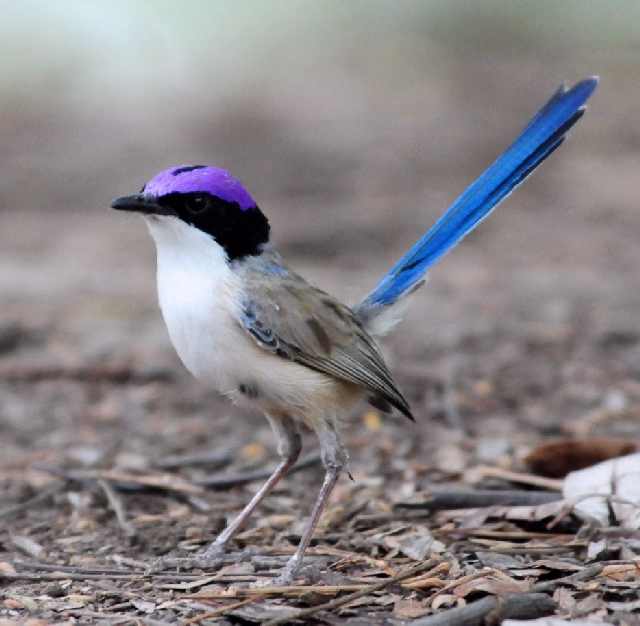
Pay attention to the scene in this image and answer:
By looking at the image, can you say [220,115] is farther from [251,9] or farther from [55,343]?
[55,343]

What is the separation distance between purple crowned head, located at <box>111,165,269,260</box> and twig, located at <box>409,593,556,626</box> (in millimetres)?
1611

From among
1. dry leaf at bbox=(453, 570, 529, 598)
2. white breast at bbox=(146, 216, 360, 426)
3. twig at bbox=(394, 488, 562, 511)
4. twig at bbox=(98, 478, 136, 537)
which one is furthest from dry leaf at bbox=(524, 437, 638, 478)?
twig at bbox=(98, 478, 136, 537)

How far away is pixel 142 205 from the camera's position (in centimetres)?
447

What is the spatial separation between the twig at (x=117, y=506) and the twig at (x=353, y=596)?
1.30 metres

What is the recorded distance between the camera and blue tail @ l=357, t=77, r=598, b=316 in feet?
16.5

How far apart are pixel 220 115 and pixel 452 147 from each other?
9.18ft

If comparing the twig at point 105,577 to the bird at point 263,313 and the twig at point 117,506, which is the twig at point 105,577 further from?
the twig at point 117,506

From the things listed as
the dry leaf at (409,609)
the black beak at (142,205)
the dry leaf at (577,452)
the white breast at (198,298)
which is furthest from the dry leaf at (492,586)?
the black beak at (142,205)

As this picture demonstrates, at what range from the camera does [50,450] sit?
20.5ft

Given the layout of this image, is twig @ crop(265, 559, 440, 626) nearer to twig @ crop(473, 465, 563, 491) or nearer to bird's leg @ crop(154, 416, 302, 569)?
bird's leg @ crop(154, 416, 302, 569)

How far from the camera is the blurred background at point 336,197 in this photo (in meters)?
Answer: 6.72

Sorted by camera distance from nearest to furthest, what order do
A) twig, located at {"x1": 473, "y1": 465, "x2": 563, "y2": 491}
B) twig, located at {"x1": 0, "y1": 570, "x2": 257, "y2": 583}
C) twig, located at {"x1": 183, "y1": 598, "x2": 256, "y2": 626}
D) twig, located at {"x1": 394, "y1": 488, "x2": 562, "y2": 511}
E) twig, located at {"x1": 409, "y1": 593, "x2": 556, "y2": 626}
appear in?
twig, located at {"x1": 409, "y1": 593, "x2": 556, "y2": 626} < twig, located at {"x1": 183, "y1": 598, "x2": 256, "y2": 626} < twig, located at {"x1": 0, "y1": 570, "x2": 257, "y2": 583} < twig, located at {"x1": 394, "y1": 488, "x2": 562, "y2": 511} < twig, located at {"x1": 473, "y1": 465, "x2": 563, "y2": 491}

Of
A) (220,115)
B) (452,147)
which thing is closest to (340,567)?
(452,147)

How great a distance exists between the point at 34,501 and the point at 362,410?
2.02 metres
